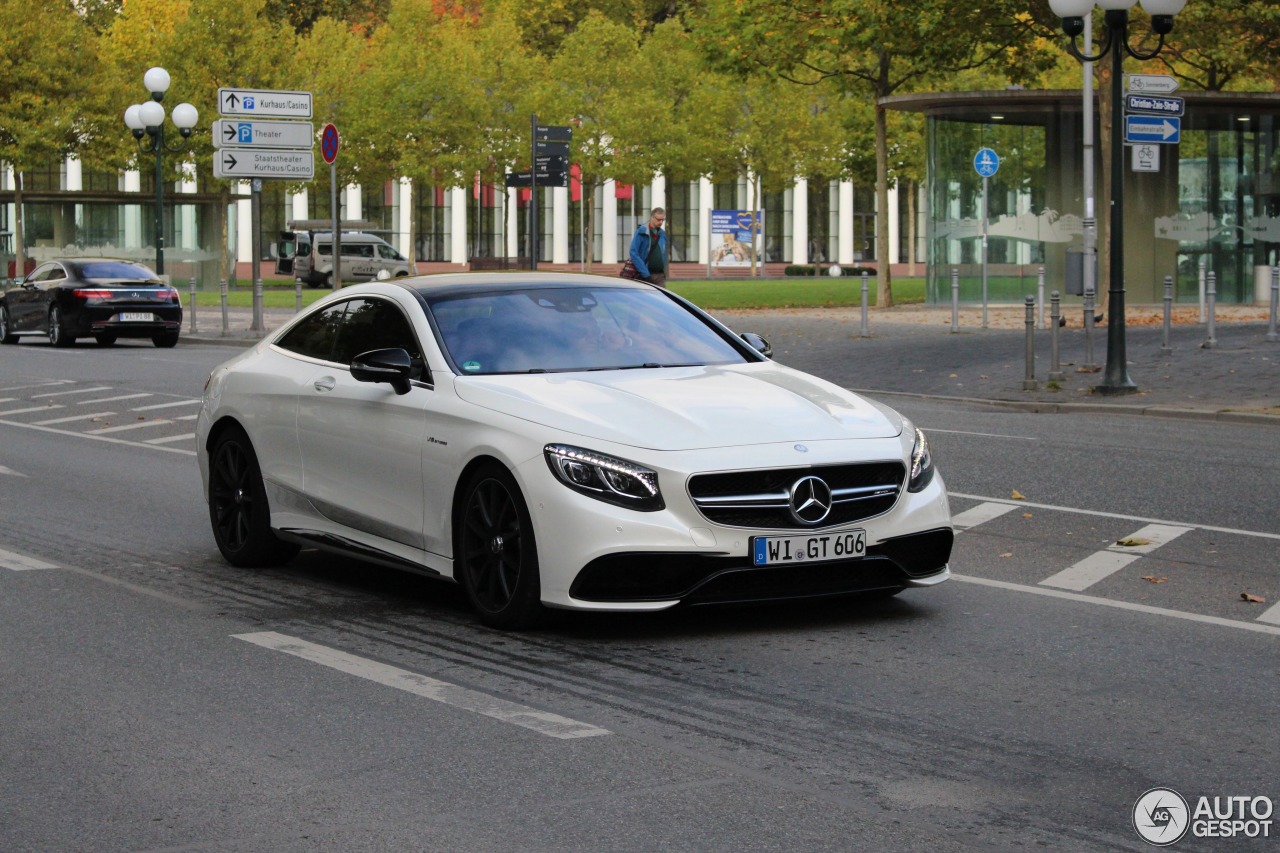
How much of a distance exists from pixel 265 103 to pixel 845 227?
69.5m

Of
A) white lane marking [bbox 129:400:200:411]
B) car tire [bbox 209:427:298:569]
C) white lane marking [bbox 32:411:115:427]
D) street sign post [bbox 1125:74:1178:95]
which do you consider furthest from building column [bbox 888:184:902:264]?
car tire [bbox 209:427:298:569]

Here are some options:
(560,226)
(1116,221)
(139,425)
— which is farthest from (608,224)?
(139,425)

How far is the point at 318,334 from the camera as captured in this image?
31.1 ft

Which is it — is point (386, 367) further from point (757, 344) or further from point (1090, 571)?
point (1090, 571)

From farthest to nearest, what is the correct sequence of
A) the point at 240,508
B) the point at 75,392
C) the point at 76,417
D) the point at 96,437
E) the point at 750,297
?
the point at 750,297 < the point at 75,392 < the point at 76,417 < the point at 96,437 < the point at 240,508

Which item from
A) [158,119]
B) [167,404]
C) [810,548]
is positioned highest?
[158,119]

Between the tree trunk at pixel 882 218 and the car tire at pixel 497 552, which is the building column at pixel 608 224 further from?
the car tire at pixel 497 552

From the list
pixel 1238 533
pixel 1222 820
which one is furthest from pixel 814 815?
pixel 1238 533

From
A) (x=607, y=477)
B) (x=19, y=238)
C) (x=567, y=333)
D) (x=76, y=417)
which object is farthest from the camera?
(x=19, y=238)

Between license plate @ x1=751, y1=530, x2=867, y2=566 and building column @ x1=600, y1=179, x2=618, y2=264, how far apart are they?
91.0 metres

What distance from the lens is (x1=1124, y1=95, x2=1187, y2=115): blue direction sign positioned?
2020 cm

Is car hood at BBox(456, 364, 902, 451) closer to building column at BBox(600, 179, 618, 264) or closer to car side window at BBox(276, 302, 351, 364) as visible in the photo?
car side window at BBox(276, 302, 351, 364)

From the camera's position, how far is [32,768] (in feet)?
18.6

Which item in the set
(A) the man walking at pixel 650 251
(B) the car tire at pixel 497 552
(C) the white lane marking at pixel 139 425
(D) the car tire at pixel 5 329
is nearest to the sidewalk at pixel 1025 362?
(A) the man walking at pixel 650 251
